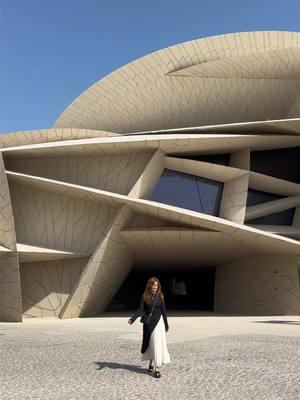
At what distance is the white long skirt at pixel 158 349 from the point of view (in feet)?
19.9

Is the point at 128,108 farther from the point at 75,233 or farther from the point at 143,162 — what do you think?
the point at 75,233

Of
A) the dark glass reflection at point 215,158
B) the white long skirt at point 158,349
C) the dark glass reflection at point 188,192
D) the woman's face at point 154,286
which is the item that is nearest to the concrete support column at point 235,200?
the dark glass reflection at point 188,192

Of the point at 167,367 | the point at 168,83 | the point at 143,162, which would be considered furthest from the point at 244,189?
the point at 167,367

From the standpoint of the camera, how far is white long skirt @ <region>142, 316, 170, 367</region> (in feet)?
19.9

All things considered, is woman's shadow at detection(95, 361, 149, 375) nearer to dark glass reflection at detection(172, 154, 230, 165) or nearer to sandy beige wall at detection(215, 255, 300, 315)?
sandy beige wall at detection(215, 255, 300, 315)

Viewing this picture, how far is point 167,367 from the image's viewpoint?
21.5ft

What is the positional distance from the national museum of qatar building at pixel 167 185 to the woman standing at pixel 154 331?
1076 centimetres

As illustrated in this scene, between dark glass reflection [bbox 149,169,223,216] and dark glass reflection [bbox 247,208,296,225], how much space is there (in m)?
2.49

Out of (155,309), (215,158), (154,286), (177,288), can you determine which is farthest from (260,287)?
(155,309)

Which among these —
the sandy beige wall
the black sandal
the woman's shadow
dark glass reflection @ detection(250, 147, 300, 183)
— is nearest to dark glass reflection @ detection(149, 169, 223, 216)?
dark glass reflection @ detection(250, 147, 300, 183)

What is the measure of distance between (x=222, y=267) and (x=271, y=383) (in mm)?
18316

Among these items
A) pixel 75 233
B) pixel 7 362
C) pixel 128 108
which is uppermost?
pixel 128 108

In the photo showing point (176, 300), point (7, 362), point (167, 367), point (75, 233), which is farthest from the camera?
point (176, 300)

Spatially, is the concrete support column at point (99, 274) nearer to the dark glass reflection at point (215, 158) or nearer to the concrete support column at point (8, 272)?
the concrete support column at point (8, 272)
